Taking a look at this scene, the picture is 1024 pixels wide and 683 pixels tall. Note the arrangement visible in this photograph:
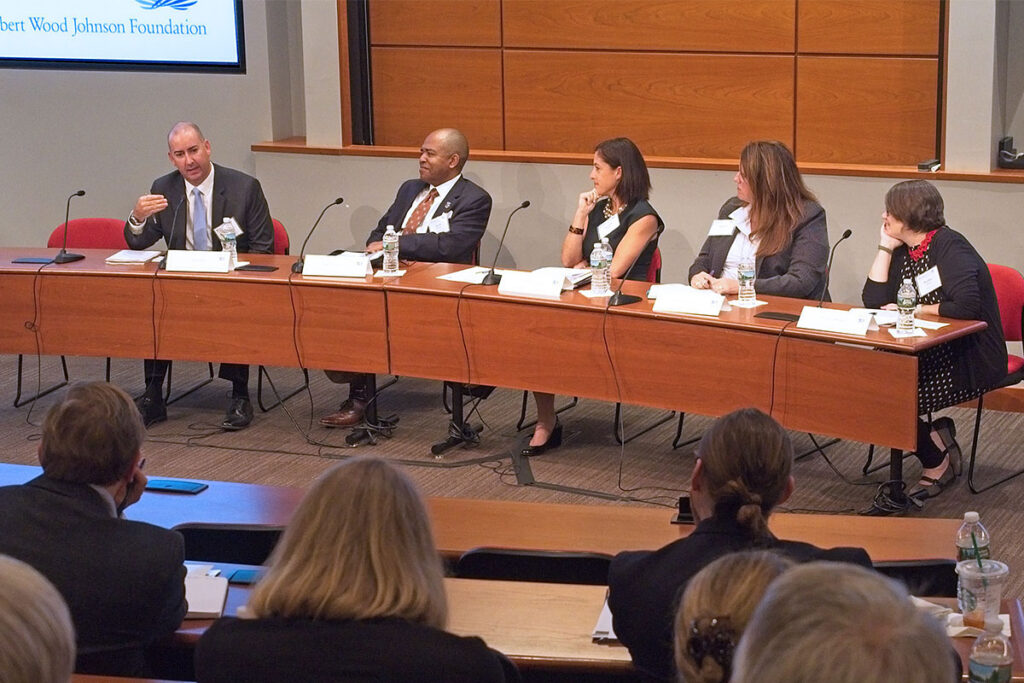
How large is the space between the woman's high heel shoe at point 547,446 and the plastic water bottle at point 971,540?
100 inches

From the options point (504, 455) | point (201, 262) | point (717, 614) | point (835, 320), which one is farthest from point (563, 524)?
point (201, 262)

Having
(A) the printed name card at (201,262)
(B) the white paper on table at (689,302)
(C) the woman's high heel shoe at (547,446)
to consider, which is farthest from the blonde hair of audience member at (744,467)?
(A) the printed name card at (201,262)

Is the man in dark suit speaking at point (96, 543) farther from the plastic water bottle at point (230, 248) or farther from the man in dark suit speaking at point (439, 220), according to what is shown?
the man in dark suit speaking at point (439, 220)

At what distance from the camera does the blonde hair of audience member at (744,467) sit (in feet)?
7.39

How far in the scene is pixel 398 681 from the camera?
1817 millimetres

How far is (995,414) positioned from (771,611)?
4.78 meters

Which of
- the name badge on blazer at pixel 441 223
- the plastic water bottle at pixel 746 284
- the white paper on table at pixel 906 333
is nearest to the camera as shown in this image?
the white paper on table at pixel 906 333

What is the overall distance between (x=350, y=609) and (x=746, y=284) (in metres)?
3.05

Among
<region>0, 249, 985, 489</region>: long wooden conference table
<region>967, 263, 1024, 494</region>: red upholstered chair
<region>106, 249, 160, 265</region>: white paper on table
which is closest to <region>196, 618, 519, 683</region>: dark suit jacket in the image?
<region>0, 249, 985, 489</region>: long wooden conference table

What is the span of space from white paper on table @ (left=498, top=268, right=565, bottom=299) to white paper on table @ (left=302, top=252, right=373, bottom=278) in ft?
2.05

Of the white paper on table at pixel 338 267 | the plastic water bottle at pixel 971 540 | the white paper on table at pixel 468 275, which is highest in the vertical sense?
the white paper on table at pixel 338 267

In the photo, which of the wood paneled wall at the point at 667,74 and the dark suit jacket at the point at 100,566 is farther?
the wood paneled wall at the point at 667,74

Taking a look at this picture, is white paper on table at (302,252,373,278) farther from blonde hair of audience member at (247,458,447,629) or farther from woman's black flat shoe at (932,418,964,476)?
Answer: blonde hair of audience member at (247,458,447,629)

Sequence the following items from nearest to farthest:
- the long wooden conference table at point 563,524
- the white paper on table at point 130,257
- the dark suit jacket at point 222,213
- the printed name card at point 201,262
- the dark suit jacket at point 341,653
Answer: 1. the dark suit jacket at point 341,653
2. the long wooden conference table at point 563,524
3. the printed name card at point 201,262
4. the white paper on table at point 130,257
5. the dark suit jacket at point 222,213
